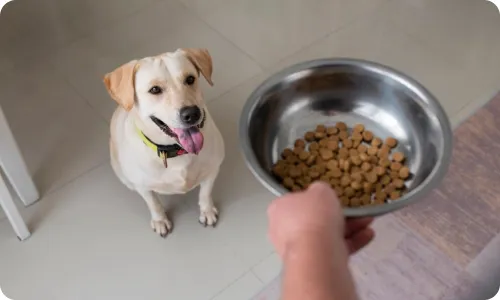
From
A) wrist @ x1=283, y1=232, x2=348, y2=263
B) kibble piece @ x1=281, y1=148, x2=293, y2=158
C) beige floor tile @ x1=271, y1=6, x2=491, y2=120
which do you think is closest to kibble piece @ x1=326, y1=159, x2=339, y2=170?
kibble piece @ x1=281, y1=148, x2=293, y2=158

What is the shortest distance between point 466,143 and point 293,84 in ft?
2.17

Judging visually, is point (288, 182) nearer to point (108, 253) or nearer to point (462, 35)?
point (108, 253)

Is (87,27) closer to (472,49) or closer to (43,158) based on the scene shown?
(43,158)

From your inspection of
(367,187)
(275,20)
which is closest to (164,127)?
(367,187)

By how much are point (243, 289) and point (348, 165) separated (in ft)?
1.41

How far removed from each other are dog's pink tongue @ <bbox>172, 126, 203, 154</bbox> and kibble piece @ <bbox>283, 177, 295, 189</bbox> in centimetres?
25

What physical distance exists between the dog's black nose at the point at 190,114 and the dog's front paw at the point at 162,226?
46cm

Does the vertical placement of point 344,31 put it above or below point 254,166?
below

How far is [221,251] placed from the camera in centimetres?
166

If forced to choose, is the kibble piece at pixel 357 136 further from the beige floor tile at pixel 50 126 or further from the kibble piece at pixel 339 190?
the beige floor tile at pixel 50 126

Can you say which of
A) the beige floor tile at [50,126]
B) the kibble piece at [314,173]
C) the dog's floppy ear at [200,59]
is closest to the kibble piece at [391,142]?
the kibble piece at [314,173]

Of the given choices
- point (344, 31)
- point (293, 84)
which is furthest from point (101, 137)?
point (344, 31)

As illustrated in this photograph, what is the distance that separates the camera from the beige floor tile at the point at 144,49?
6.64ft

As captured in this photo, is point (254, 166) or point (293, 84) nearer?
point (254, 166)
